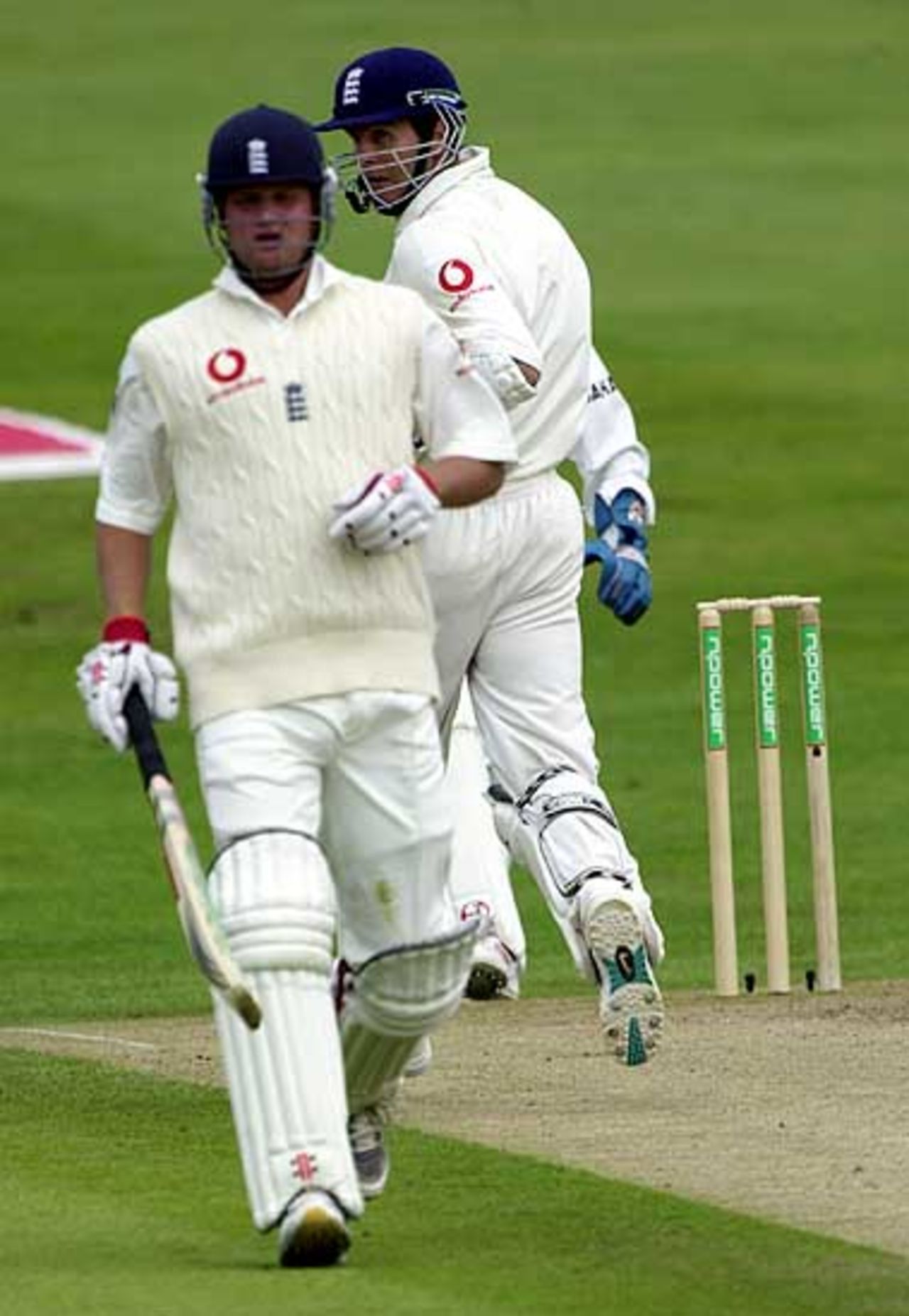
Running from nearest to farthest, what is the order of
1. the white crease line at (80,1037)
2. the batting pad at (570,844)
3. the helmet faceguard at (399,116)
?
the batting pad at (570,844) → the helmet faceguard at (399,116) → the white crease line at (80,1037)

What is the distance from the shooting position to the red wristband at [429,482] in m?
5.82

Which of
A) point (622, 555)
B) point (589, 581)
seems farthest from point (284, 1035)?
point (589, 581)

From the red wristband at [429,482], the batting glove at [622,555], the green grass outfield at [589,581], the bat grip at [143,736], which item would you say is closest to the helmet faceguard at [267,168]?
the red wristband at [429,482]

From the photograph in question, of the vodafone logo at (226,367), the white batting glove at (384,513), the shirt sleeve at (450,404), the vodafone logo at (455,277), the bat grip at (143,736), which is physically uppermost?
the vodafone logo at (455,277)

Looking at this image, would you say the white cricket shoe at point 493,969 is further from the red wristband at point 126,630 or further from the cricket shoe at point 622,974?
the red wristband at point 126,630

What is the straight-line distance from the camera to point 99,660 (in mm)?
5855

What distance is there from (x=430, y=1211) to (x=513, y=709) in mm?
1360

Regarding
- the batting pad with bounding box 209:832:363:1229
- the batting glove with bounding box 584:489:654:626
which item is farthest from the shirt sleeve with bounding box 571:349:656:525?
the batting pad with bounding box 209:832:363:1229

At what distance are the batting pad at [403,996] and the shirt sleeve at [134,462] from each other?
28.0 inches

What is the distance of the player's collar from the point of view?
7406mm

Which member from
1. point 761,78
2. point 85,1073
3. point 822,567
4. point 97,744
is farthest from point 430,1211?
point 761,78

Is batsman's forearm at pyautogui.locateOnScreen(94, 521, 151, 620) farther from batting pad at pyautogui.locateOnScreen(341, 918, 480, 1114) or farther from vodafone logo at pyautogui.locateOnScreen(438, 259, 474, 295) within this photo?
vodafone logo at pyautogui.locateOnScreen(438, 259, 474, 295)

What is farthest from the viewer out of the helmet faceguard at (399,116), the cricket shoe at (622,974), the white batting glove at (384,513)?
the helmet faceguard at (399,116)

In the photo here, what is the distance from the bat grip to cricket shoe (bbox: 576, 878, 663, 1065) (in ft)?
4.83
